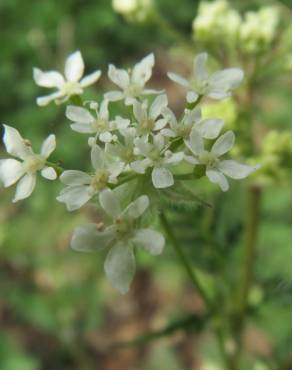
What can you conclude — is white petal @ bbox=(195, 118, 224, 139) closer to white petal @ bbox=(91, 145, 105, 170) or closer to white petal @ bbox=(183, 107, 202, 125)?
white petal @ bbox=(183, 107, 202, 125)

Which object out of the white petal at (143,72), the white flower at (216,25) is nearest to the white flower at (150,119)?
the white petal at (143,72)

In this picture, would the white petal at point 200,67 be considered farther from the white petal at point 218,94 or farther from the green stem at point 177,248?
the green stem at point 177,248

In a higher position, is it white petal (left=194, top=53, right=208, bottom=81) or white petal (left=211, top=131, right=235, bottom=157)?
white petal (left=194, top=53, right=208, bottom=81)

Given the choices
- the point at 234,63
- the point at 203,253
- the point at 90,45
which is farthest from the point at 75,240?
the point at 90,45

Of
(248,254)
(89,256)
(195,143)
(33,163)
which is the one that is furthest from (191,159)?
(89,256)

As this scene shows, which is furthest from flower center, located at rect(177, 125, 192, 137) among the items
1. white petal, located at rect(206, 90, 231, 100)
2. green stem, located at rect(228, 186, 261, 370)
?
green stem, located at rect(228, 186, 261, 370)

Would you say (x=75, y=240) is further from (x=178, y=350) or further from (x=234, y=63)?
(x=178, y=350)

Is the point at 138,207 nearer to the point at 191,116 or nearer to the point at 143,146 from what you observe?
the point at 143,146
